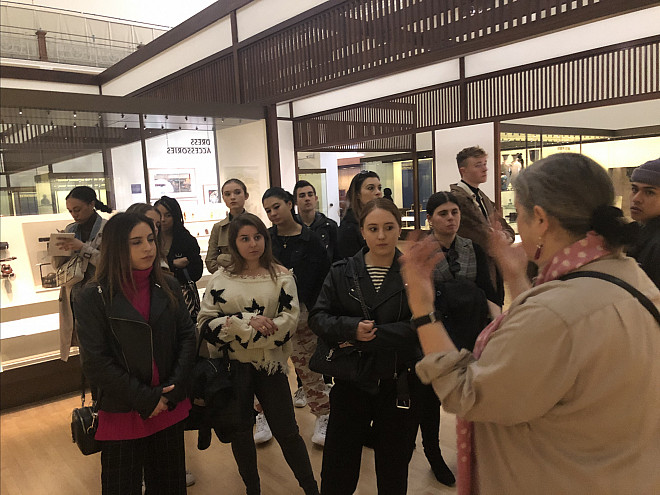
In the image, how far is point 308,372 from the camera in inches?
119

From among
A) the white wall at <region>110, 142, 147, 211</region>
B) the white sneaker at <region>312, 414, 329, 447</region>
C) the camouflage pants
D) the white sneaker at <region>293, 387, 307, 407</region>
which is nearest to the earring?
the camouflage pants

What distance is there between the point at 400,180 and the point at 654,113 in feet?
19.3

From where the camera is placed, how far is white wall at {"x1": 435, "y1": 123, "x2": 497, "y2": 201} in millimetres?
5863

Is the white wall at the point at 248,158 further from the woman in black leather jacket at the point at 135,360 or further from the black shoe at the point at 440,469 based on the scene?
the black shoe at the point at 440,469

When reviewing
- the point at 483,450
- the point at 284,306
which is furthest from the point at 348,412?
the point at 483,450

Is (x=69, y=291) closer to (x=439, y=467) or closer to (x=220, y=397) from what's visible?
(x=220, y=397)

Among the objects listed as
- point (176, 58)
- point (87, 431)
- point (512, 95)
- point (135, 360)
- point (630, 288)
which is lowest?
point (87, 431)

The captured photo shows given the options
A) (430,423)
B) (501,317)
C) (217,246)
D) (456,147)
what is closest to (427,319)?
(501,317)

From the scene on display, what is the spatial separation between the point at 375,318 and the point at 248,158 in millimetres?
3534

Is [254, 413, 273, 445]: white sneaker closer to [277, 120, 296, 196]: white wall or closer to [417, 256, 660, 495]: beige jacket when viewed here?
[417, 256, 660, 495]: beige jacket

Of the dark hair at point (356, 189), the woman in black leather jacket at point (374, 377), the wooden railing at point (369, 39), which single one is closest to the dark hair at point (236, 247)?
the woman in black leather jacket at point (374, 377)

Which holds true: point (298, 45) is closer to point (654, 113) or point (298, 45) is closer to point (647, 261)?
point (647, 261)

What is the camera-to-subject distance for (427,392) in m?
2.60

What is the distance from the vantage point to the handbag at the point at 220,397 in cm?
225
